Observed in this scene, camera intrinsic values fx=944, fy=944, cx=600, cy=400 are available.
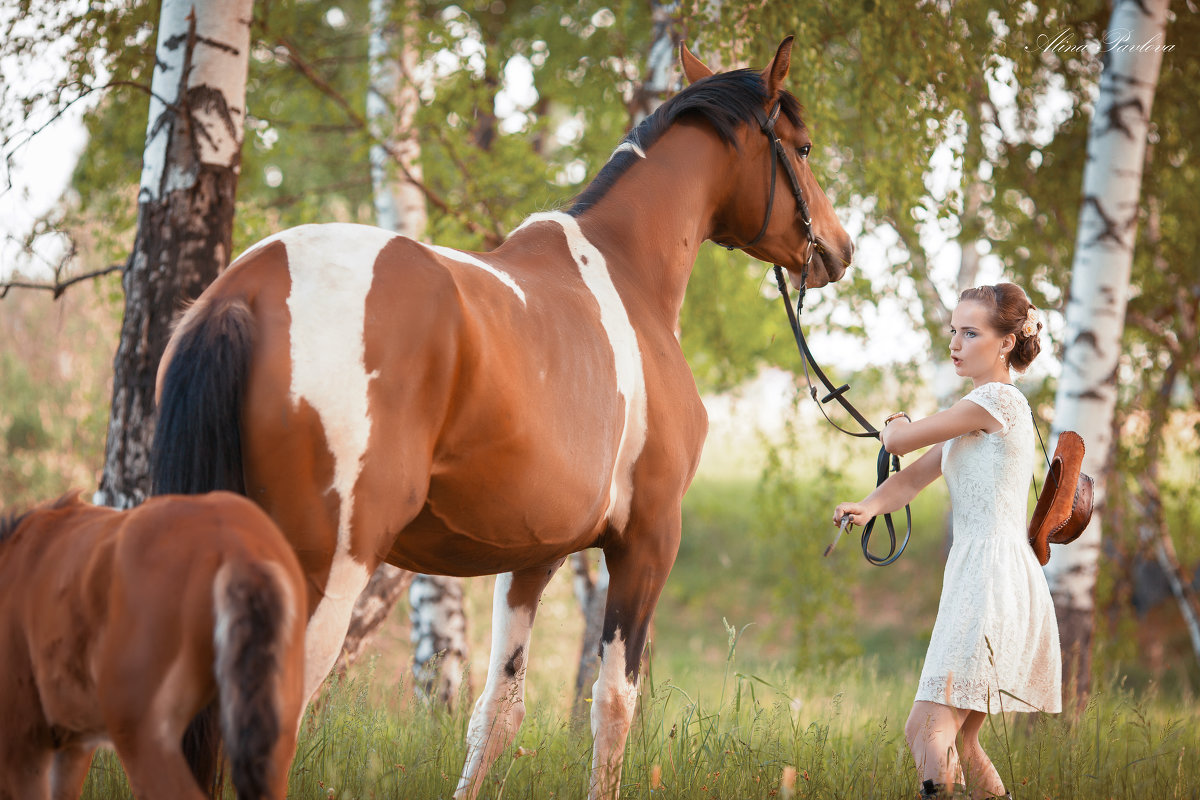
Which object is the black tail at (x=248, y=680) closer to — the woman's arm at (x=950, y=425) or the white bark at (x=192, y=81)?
the woman's arm at (x=950, y=425)

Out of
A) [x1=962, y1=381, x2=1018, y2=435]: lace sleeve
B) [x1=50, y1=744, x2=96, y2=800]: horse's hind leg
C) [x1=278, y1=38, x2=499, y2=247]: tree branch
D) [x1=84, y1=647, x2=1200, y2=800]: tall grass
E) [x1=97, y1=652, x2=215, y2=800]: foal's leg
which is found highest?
[x1=278, y1=38, x2=499, y2=247]: tree branch

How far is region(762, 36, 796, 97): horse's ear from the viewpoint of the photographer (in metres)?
3.42

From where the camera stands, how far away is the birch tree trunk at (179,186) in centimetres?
332

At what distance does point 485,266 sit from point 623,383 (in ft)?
1.88

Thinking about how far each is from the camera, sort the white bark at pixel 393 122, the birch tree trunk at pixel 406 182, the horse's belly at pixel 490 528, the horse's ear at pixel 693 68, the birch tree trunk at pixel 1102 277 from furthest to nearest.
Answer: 1. the white bark at pixel 393 122
2. the birch tree trunk at pixel 406 182
3. the birch tree trunk at pixel 1102 277
4. the horse's ear at pixel 693 68
5. the horse's belly at pixel 490 528

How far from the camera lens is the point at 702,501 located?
17.1 meters

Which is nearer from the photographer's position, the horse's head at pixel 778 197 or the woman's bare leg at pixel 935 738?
the woman's bare leg at pixel 935 738

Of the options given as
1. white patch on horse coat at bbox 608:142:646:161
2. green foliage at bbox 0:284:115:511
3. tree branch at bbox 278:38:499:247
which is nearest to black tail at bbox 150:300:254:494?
white patch on horse coat at bbox 608:142:646:161

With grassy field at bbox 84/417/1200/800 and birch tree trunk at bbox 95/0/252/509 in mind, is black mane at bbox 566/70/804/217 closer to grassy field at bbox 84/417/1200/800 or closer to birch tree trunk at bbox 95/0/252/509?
birch tree trunk at bbox 95/0/252/509

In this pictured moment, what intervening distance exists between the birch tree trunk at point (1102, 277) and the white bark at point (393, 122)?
4175mm

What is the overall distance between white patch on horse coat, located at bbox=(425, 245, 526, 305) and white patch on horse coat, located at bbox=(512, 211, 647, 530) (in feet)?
1.33

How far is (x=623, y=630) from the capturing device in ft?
9.78

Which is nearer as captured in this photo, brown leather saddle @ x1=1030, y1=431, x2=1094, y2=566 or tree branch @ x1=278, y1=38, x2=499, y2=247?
brown leather saddle @ x1=1030, y1=431, x2=1094, y2=566

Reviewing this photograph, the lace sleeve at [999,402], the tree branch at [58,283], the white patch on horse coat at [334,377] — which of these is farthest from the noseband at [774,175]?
the tree branch at [58,283]
